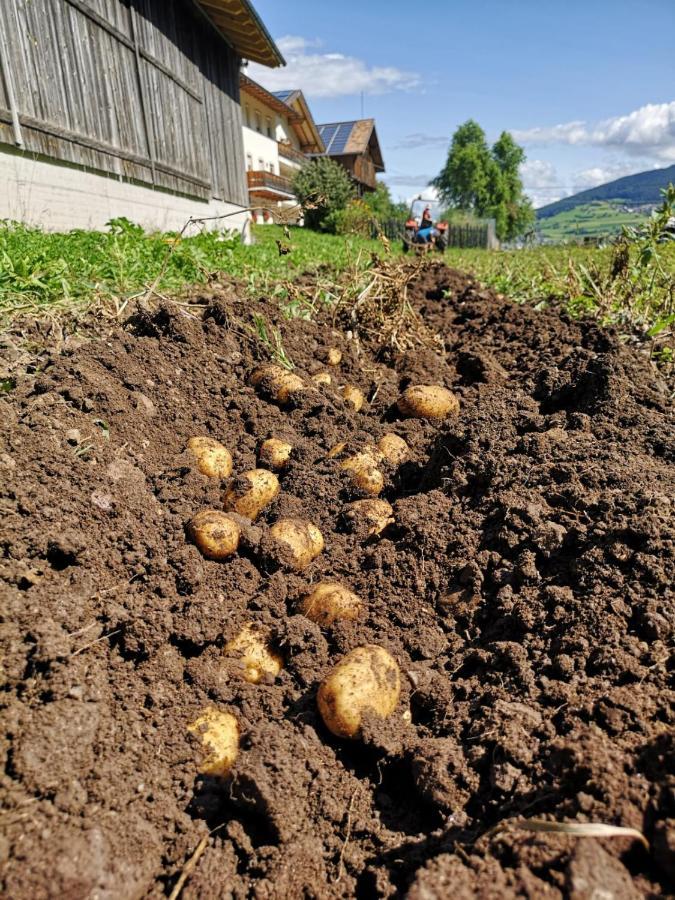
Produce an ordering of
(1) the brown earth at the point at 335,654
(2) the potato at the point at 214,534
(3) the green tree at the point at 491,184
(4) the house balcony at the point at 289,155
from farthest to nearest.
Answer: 1. (3) the green tree at the point at 491,184
2. (4) the house balcony at the point at 289,155
3. (2) the potato at the point at 214,534
4. (1) the brown earth at the point at 335,654

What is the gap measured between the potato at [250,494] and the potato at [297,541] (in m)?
0.21

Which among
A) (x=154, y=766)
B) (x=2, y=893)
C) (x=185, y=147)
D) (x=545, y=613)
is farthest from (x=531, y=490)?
(x=185, y=147)

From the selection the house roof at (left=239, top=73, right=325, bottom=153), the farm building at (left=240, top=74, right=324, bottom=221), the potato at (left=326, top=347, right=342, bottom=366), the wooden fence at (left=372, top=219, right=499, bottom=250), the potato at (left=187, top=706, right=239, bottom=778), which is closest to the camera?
the potato at (left=187, top=706, right=239, bottom=778)

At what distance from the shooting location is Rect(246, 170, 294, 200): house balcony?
93.2 feet

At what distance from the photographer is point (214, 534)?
7.88ft

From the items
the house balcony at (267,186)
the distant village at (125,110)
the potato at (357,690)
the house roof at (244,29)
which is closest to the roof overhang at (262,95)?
the house balcony at (267,186)

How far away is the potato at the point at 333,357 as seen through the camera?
4277 mm

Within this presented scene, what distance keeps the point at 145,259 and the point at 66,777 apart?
187 inches

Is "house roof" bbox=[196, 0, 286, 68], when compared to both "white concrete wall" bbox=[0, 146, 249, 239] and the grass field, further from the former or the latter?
the grass field

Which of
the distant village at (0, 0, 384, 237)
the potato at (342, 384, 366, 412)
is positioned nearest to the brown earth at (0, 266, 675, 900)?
the potato at (342, 384, 366, 412)

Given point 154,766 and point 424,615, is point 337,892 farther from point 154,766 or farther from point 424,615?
point 424,615

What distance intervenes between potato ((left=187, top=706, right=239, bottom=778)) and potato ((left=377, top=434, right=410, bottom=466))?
1678 mm

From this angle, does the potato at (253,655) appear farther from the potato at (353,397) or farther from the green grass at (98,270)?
the green grass at (98,270)

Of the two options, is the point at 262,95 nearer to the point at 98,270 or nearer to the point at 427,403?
the point at 98,270
